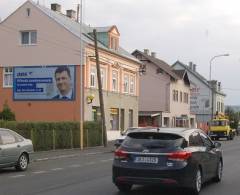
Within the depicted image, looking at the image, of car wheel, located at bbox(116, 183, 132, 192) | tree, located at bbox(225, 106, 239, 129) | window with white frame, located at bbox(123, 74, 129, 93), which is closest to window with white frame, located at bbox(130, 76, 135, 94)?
window with white frame, located at bbox(123, 74, 129, 93)

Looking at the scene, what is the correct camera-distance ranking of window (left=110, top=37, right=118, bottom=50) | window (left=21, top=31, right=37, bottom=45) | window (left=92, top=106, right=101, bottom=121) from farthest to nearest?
window (left=110, top=37, right=118, bottom=50) < window (left=92, top=106, right=101, bottom=121) < window (left=21, top=31, right=37, bottom=45)

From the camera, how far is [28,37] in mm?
47781

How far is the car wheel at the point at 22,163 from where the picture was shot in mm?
19219

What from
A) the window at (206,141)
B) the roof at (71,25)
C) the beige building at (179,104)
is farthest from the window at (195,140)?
the beige building at (179,104)

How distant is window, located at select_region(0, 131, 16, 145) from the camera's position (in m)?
18.7

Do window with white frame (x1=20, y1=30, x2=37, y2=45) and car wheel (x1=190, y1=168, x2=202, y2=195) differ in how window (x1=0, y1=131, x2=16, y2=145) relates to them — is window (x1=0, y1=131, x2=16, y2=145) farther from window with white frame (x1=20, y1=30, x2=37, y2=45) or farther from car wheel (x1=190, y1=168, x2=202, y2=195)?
window with white frame (x1=20, y1=30, x2=37, y2=45)

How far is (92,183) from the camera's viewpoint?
15195 mm

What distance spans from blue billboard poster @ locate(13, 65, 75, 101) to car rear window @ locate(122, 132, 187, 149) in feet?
110

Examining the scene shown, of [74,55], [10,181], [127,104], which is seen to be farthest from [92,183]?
[127,104]

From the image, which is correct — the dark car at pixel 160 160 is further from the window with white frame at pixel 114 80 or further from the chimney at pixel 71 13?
the chimney at pixel 71 13

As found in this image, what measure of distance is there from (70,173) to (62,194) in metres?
5.62

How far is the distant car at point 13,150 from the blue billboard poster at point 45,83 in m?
26.3

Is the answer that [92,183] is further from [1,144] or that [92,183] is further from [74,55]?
[74,55]

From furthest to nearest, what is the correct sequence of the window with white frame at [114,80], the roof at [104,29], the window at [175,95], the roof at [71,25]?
the window at [175,95], the roof at [104,29], the window with white frame at [114,80], the roof at [71,25]
